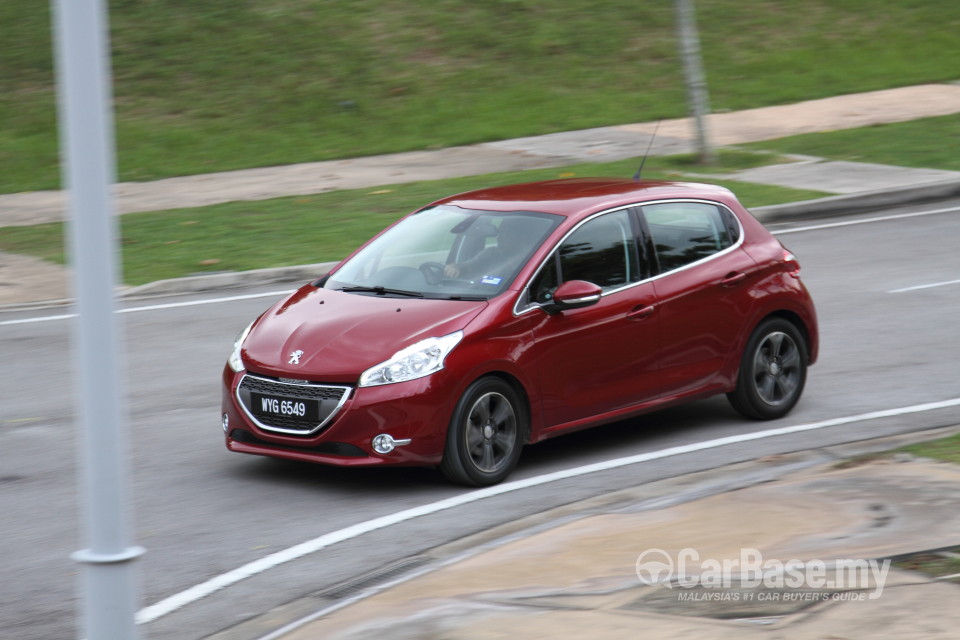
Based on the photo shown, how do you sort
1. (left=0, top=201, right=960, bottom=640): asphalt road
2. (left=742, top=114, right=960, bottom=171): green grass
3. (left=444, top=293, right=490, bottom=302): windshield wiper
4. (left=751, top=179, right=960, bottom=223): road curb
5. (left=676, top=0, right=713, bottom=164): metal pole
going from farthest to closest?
(left=742, top=114, right=960, bottom=171): green grass < (left=676, top=0, right=713, bottom=164): metal pole < (left=751, top=179, right=960, bottom=223): road curb < (left=444, top=293, right=490, bottom=302): windshield wiper < (left=0, top=201, right=960, bottom=640): asphalt road

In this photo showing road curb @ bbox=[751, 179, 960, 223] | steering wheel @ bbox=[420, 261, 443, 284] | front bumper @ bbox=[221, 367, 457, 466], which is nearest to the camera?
front bumper @ bbox=[221, 367, 457, 466]

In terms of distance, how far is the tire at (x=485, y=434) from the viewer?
776 cm

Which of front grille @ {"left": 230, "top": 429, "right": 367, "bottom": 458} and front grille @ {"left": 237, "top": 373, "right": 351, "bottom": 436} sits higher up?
front grille @ {"left": 237, "top": 373, "right": 351, "bottom": 436}

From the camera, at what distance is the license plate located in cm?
768

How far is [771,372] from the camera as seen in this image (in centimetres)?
955

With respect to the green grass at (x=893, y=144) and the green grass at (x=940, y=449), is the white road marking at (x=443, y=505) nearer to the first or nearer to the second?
the green grass at (x=940, y=449)

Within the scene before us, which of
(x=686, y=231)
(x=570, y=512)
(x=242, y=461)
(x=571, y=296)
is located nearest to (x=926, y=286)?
(x=686, y=231)

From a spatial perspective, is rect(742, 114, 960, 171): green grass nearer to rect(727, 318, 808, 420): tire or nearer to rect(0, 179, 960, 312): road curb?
rect(0, 179, 960, 312): road curb

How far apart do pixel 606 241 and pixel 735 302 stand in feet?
3.60

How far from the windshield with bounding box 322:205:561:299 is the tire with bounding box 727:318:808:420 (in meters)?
1.82

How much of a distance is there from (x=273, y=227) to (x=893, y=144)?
10.9 meters

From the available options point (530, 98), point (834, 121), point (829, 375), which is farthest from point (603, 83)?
point (829, 375)

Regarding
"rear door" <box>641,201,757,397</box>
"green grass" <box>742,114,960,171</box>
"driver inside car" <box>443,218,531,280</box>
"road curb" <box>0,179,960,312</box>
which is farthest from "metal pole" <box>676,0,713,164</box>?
"driver inside car" <box>443,218,531,280</box>

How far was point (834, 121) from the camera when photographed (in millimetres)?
25016
